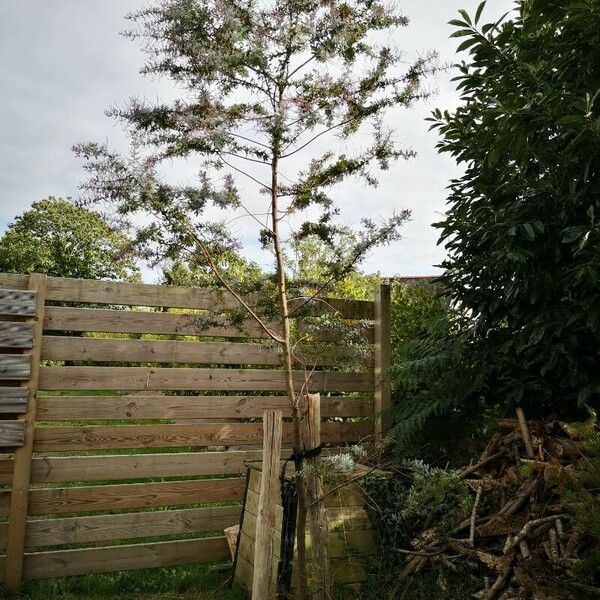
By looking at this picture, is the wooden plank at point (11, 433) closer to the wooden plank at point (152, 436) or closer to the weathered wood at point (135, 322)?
the wooden plank at point (152, 436)

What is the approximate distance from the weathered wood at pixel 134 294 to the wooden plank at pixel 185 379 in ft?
1.58

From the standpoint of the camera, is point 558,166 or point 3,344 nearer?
point 558,166

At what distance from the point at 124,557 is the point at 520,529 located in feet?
8.72

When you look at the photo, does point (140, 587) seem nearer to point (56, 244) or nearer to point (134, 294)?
point (134, 294)

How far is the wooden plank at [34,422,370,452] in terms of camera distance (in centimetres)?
421

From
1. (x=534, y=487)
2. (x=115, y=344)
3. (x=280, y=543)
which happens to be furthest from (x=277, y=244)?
(x=534, y=487)

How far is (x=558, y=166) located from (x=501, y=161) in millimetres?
482

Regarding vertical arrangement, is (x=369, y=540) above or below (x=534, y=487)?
below

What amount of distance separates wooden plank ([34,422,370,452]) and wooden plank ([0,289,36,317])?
779mm

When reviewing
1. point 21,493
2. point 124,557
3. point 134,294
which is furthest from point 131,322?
point 124,557

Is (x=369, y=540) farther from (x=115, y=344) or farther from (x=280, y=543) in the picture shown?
Answer: (x=115, y=344)

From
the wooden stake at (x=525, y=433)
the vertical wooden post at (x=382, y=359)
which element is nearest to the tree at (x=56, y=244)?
the vertical wooden post at (x=382, y=359)

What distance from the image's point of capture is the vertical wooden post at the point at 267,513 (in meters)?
3.21

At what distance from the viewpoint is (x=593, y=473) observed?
9.01 feet
